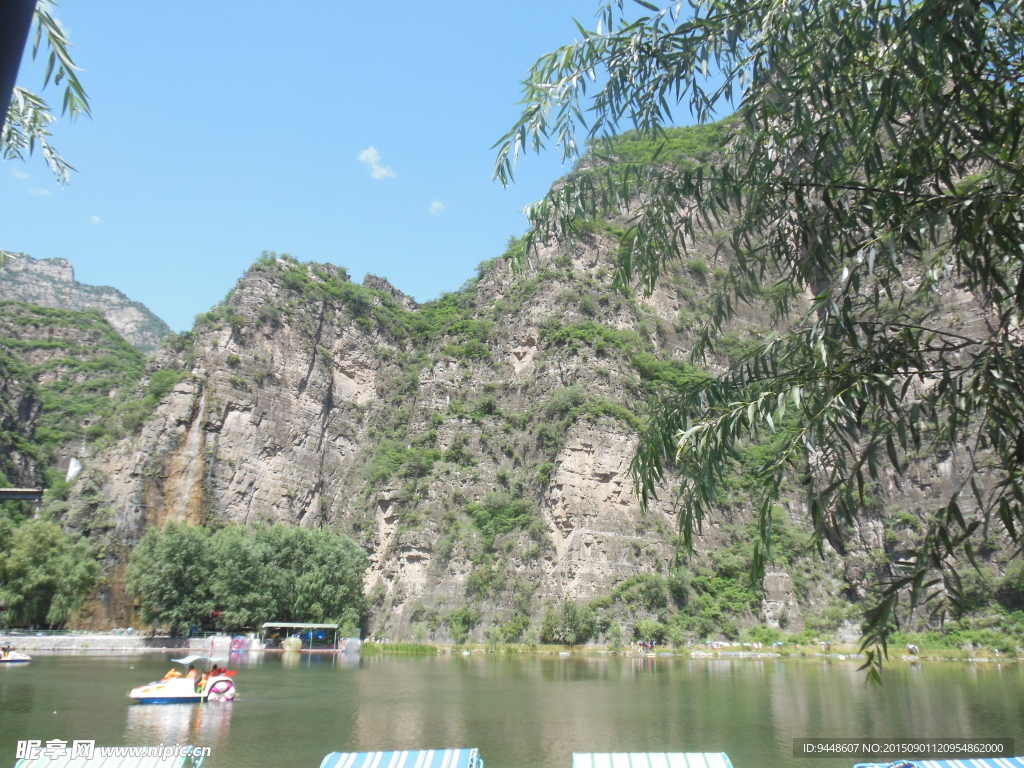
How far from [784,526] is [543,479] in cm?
1887

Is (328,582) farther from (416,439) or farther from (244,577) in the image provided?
(416,439)

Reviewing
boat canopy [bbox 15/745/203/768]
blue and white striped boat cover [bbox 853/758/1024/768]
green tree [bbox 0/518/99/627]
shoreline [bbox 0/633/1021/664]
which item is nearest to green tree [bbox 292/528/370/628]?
shoreline [bbox 0/633/1021/664]

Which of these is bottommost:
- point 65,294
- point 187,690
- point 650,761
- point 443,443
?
point 187,690

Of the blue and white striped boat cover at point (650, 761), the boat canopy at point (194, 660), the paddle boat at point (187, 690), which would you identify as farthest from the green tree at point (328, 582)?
the blue and white striped boat cover at point (650, 761)

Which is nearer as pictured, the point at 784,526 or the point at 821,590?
the point at 821,590

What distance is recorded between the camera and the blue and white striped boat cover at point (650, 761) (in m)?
8.23

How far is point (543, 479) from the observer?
2114 inches

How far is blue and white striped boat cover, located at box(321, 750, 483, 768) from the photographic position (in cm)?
857

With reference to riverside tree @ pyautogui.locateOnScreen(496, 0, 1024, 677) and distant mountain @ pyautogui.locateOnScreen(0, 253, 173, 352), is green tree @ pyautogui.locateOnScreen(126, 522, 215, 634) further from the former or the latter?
distant mountain @ pyautogui.locateOnScreen(0, 253, 173, 352)

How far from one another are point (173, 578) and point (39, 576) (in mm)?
7087

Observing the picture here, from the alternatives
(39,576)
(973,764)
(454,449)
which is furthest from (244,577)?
(973,764)

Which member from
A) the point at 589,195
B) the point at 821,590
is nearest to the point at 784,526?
the point at 821,590

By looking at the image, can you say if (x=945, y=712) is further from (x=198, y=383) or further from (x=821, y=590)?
(x=198, y=383)

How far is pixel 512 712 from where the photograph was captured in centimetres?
1900
